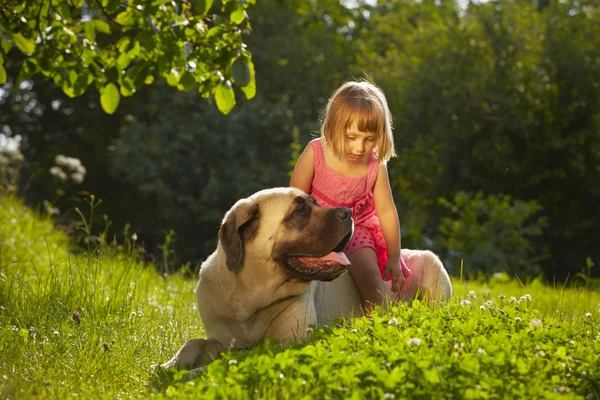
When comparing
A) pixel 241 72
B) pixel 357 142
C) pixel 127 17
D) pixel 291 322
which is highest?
pixel 127 17

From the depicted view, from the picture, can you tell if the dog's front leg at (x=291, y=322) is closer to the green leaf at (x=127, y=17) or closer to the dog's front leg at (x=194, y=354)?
the dog's front leg at (x=194, y=354)

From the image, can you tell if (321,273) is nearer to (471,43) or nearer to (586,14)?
(471,43)

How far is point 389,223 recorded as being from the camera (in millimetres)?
5309

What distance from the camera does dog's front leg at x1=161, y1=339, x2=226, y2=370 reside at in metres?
4.21

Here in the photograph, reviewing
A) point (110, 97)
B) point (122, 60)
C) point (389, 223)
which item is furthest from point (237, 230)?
point (122, 60)

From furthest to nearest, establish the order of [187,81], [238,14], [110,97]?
[110,97]
[187,81]
[238,14]

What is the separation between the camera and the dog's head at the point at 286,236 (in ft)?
14.3

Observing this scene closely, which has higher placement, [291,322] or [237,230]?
[237,230]

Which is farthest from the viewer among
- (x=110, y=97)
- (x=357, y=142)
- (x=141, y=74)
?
(x=110, y=97)

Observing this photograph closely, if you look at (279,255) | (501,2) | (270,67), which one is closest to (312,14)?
(270,67)

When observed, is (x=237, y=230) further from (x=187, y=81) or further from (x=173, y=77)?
(x=173, y=77)

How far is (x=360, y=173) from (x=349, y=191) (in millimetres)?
146

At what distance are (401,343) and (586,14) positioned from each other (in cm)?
1542

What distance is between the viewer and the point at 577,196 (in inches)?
637
